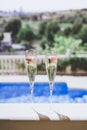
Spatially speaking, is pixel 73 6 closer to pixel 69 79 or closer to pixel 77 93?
pixel 69 79

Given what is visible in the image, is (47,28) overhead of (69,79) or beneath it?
overhead

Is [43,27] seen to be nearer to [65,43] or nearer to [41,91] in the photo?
[65,43]

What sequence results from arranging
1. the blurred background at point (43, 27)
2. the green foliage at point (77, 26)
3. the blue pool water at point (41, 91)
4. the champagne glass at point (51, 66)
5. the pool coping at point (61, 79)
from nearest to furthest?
1. the champagne glass at point (51, 66)
2. the blue pool water at point (41, 91)
3. the pool coping at point (61, 79)
4. the blurred background at point (43, 27)
5. the green foliage at point (77, 26)

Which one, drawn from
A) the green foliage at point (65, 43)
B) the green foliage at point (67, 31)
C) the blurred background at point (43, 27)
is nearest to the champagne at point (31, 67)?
the blurred background at point (43, 27)

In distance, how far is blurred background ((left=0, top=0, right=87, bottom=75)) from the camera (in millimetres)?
7059

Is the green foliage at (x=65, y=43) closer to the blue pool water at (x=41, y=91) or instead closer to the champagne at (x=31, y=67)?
the blue pool water at (x=41, y=91)

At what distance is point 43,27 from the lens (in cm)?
757

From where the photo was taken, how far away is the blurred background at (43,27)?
7.06 meters

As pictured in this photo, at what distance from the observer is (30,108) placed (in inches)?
55.9

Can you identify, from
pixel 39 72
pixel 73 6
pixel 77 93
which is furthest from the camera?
pixel 73 6

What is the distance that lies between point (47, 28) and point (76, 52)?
1128mm

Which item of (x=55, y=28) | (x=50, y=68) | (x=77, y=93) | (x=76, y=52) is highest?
(x=50, y=68)

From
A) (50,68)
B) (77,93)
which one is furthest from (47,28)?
(50,68)

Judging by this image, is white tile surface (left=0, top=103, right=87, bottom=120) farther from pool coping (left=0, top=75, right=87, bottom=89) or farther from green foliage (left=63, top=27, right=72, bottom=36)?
green foliage (left=63, top=27, right=72, bottom=36)
